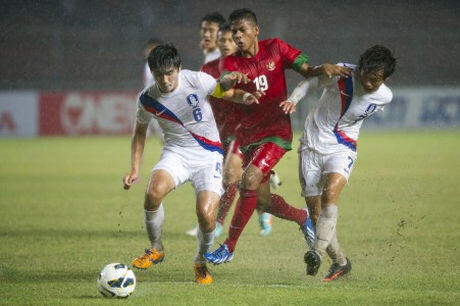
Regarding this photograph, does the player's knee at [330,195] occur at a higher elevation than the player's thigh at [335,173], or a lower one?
lower

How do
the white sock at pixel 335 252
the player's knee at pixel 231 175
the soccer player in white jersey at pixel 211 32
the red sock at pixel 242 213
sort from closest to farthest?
the white sock at pixel 335 252 < the red sock at pixel 242 213 < the player's knee at pixel 231 175 < the soccer player in white jersey at pixel 211 32

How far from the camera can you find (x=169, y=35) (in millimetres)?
26312

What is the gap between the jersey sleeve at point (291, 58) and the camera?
766cm

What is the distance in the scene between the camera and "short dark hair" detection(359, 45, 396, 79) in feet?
22.6

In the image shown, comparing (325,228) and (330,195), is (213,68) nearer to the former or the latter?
(330,195)

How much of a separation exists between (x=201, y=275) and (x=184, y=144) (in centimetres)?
111

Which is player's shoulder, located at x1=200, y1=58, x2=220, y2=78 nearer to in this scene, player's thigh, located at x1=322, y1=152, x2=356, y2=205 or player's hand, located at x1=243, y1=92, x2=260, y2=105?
player's hand, located at x1=243, y1=92, x2=260, y2=105

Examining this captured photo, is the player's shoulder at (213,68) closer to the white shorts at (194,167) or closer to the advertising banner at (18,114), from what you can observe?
the white shorts at (194,167)

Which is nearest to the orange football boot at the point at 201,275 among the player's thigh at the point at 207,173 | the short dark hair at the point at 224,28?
the player's thigh at the point at 207,173

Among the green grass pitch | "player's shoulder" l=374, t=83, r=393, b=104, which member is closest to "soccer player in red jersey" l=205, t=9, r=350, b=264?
"player's shoulder" l=374, t=83, r=393, b=104

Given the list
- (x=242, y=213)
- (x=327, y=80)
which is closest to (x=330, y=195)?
(x=242, y=213)

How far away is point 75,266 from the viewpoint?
789 cm

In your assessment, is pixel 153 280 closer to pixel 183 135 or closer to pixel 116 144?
pixel 183 135

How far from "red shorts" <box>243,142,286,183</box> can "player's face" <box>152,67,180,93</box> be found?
103 cm
